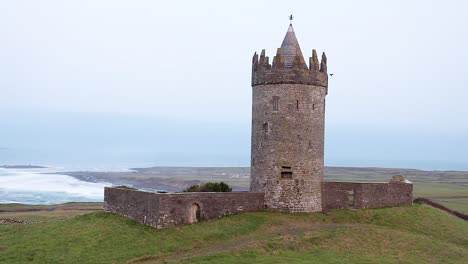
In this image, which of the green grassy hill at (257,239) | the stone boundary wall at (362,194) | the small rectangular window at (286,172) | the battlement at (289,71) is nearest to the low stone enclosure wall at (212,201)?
the stone boundary wall at (362,194)

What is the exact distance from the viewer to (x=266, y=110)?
33.2 meters

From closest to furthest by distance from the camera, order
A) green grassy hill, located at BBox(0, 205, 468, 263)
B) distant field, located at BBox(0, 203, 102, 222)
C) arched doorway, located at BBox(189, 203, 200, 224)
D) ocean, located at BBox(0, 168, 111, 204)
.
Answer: green grassy hill, located at BBox(0, 205, 468, 263)
arched doorway, located at BBox(189, 203, 200, 224)
distant field, located at BBox(0, 203, 102, 222)
ocean, located at BBox(0, 168, 111, 204)

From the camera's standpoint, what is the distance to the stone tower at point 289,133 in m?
32.6

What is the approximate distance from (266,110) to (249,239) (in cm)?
948

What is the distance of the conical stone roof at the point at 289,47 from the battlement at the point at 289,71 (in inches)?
4.2

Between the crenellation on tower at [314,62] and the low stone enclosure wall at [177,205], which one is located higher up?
the crenellation on tower at [314,62]

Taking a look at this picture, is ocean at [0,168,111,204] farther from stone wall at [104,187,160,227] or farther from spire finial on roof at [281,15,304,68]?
spire finial on roof at [281,15,304,68]

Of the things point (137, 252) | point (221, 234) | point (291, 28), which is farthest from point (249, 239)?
point (291, 28)

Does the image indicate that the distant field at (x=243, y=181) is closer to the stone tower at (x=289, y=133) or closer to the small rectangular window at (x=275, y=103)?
the stone tower at (x=289, y=133)

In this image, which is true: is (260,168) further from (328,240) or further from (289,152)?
(328,240)

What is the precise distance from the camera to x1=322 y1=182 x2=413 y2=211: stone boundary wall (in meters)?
33.1

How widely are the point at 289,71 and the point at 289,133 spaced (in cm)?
370

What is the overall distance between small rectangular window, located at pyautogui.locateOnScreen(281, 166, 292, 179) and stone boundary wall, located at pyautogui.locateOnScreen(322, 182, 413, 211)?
246 cm

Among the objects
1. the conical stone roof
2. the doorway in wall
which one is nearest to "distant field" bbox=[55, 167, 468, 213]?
the doorway in wall
